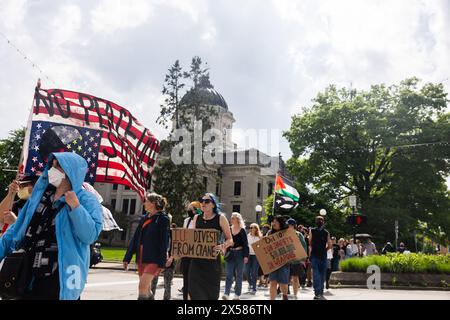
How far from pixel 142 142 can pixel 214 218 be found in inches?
141

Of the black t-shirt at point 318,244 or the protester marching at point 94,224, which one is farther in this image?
the black t-shirt at point 318,244

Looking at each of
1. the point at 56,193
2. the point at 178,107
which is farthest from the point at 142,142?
the point at 178,107

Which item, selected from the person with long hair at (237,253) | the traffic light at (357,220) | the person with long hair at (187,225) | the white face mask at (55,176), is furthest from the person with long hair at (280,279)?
the traffic light at (357,220)

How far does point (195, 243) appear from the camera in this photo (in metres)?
6.51

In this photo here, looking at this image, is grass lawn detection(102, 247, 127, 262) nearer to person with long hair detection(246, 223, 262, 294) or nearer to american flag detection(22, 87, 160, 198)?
person with long hair detection(246, 223, 262, 294)

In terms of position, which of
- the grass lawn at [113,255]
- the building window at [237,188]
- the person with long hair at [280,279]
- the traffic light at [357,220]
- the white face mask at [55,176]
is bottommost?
the grass lawn at [113,255]

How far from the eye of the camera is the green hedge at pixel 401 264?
15.7m

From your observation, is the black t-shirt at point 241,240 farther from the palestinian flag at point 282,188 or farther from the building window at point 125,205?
the building window at point 125,205

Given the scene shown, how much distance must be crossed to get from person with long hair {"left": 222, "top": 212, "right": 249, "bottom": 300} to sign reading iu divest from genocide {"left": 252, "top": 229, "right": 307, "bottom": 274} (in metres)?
0.55

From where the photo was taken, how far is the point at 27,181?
476 centimetres

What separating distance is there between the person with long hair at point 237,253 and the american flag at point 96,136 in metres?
2.11

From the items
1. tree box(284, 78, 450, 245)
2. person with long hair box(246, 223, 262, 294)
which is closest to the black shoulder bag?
person with long hair box(246, 223, 262, 294)

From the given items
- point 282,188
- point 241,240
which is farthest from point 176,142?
point 241,240

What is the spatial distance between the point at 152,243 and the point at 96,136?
2.26 meters
